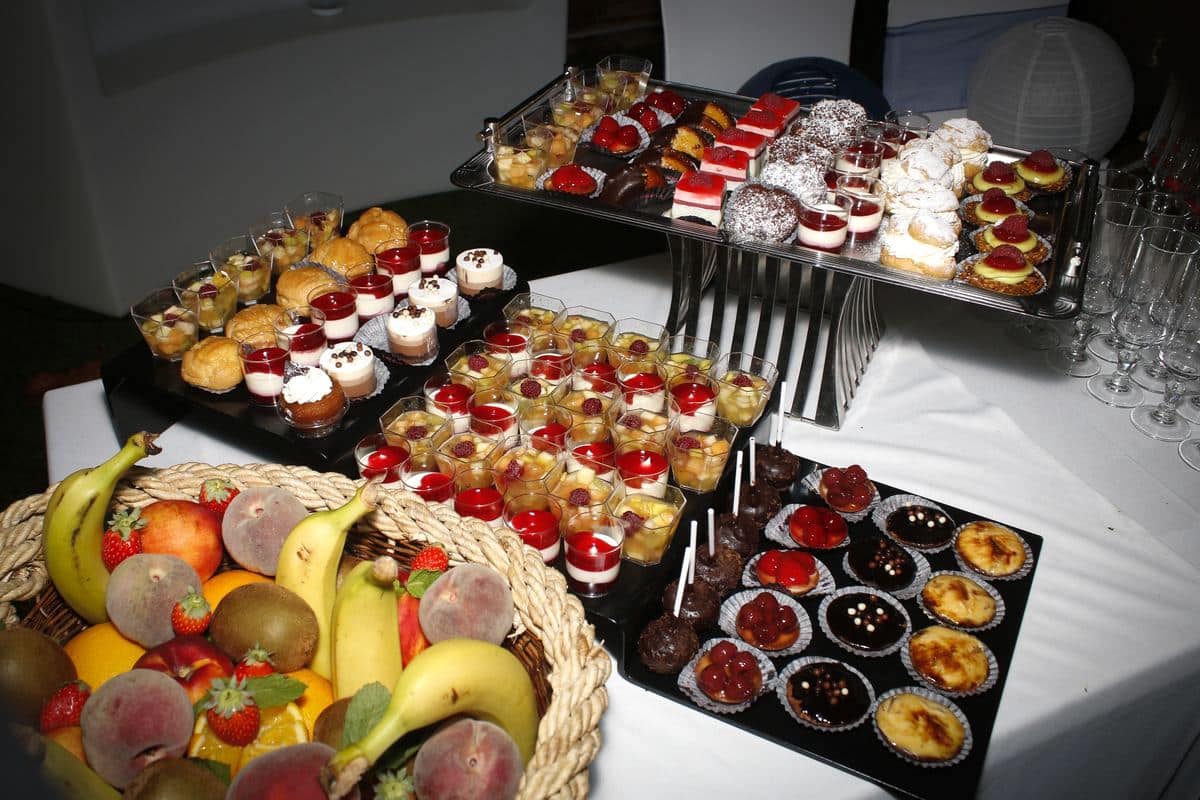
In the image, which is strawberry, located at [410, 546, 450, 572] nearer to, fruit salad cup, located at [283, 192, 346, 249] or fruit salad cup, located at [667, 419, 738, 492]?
fruit salad cup, located at [667, 419, 738, 492]

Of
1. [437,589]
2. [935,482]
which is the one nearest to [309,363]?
[437,589]

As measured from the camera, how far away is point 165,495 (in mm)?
1665

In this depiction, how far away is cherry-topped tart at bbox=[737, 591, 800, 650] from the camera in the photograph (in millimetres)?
1802

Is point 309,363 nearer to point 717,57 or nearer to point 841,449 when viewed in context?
point 841,449

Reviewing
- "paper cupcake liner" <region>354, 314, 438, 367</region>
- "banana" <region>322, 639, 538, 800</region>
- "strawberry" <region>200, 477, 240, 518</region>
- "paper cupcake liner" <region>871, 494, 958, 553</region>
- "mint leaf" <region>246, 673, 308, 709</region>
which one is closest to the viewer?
"banana" <region>322, 639, 538, 800</region>

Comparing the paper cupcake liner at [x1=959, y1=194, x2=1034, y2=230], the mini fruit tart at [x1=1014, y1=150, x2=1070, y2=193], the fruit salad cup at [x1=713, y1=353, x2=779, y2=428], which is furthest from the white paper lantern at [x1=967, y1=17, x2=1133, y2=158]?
the fruit salad cup at [x1=713, y1=353, x2=779, y2=428]

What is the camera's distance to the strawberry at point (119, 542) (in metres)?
1.52

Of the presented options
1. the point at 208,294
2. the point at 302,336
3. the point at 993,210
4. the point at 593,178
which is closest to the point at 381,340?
the point at 302,336

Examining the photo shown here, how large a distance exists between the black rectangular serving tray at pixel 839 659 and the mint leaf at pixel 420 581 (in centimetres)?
41

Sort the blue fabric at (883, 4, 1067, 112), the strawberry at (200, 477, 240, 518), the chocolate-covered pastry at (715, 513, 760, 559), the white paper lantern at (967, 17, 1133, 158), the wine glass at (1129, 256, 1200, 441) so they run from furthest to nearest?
the blue fabric at (883, 4, 1067, 112)
the white paper lantern at (967, 17, 1133, 158)
the wine glass at (1129, 256, 1200, 441)
the chocolate-covered pastry at (715, 513, 760, 559)
the strawberry at (200, 477, 240, 518)

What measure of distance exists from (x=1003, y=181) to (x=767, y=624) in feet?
5.43

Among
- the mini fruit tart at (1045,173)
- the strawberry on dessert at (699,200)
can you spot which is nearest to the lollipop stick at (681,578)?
the strawberry on dessert at (699,200)

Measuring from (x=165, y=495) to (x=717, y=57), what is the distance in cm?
329

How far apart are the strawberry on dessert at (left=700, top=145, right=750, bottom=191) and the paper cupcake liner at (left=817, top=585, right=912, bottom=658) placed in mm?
1222
